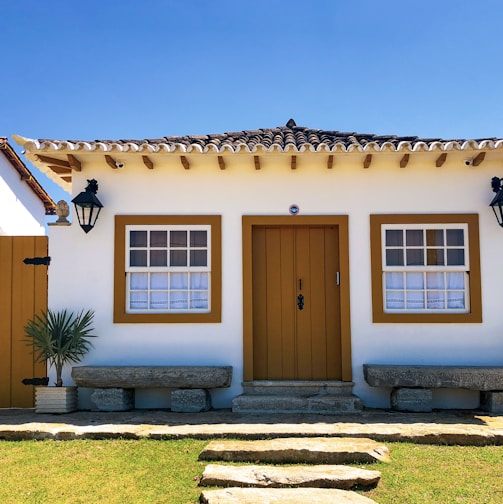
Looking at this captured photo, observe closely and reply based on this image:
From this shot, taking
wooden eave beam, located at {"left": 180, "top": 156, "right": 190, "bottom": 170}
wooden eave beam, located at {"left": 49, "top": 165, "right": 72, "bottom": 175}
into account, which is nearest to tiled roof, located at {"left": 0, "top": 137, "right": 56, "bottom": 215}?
wooden eave beam, located at {"left": 49, "top": 165, "right": 72, "bottom": 175}

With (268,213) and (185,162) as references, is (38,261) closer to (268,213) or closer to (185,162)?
(185,162)

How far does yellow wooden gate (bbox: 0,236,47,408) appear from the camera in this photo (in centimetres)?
765

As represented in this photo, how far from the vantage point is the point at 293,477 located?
4.52 m

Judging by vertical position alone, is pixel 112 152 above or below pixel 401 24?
below

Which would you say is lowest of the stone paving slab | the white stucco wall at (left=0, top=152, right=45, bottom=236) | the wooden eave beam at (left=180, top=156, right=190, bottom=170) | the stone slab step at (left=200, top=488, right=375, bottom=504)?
the stone slab step at (left=200, top=488, right=375, bottom=504)

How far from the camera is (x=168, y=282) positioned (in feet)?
25.6

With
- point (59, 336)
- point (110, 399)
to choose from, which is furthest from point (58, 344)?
point (110, 399)

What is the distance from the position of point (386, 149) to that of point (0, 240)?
5.43 metres

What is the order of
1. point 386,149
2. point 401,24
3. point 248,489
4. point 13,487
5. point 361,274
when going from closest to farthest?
point 248,489
point 13,487
point 386,149
point 361,274
point 401,24

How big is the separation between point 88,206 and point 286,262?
111 inches

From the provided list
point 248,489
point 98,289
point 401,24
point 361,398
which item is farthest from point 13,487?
point 401,24

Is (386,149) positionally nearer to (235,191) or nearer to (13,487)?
(235,191)

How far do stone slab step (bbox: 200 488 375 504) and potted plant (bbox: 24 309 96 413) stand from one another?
139 inches

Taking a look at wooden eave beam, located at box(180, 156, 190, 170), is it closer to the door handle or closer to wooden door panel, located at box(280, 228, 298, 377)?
wooden door panel, located at box(280, 228, 298, 377)
